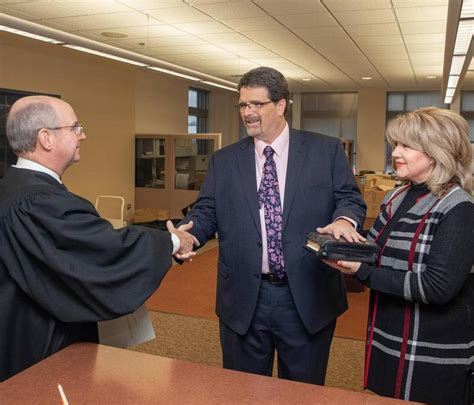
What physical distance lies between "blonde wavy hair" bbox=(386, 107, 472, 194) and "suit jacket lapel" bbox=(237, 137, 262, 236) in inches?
25.5

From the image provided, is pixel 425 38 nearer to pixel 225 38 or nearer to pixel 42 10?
pixel 225 38

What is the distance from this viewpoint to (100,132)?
8266 mm

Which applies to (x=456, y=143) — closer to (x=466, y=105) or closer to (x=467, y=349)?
(x=467, y=349)

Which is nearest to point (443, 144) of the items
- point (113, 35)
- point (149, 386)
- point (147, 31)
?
point (149, 386)

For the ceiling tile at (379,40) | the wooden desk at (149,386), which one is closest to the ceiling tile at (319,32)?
the ceiling tile at (379,40)

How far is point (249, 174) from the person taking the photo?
84.8 inches

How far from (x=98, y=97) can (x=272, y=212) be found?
6.67m

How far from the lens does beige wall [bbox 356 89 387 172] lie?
12320 millimetres

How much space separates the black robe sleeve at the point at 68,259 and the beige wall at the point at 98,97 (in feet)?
18.5

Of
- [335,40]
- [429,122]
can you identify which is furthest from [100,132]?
[429,122]

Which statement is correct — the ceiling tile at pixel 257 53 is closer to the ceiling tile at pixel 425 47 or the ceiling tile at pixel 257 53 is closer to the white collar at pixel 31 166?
the ceiling tile at pixel 425 47

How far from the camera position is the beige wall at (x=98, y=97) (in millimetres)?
6816

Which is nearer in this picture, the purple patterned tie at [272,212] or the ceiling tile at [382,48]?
the purple patterned tie at [272,212]

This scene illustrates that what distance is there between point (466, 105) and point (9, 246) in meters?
12.3
